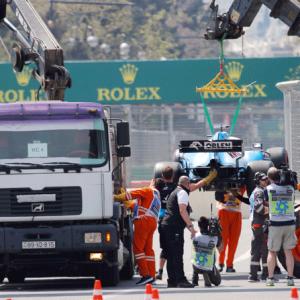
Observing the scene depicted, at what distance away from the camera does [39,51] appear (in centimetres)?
2517

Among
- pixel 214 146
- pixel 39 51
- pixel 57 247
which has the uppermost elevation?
pixel 39 51

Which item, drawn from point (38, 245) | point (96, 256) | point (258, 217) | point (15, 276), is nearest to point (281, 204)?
point (258, 217)

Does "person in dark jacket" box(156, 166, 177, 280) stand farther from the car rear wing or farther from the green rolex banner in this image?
the green rolex banner

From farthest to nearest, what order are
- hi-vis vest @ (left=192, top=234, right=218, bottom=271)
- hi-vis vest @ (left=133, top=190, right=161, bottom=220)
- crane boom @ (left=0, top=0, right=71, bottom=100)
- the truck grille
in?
crane boom @ (left=0, top=0, right=71, bottom=100)
hi-vis vest @ (left=133, top=190, right=161, bottom=220)
hi-vis vest @ (left=192, top=234, right=218, bottom=271)
the truck grille

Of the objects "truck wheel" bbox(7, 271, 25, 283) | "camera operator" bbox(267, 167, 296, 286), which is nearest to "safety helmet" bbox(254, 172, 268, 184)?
"camera operator" bbox(267, 167, 296, 286)

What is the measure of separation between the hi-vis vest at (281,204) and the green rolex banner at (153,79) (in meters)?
28.5

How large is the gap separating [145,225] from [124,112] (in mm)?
27283

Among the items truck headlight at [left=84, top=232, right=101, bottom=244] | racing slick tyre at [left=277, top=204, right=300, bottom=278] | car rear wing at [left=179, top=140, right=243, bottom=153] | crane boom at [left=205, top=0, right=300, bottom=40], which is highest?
crane boom at [left=205, top=0, right=300, bottom=40]

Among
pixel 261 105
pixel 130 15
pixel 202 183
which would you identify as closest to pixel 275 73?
pixel 261 105

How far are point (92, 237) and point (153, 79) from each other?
30.2 meters

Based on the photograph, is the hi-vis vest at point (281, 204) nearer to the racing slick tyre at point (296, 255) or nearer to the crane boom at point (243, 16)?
the racing slick tyre at point (296, 255)

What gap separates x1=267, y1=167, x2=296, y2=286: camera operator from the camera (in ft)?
65.8

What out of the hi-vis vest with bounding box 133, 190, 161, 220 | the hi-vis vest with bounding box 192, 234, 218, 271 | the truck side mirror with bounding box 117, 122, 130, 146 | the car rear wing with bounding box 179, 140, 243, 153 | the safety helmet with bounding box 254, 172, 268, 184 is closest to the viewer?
the truck side mirror with bounding box 117, 122, 130, 146

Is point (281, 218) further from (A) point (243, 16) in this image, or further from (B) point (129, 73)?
(B) point (129, 73)
